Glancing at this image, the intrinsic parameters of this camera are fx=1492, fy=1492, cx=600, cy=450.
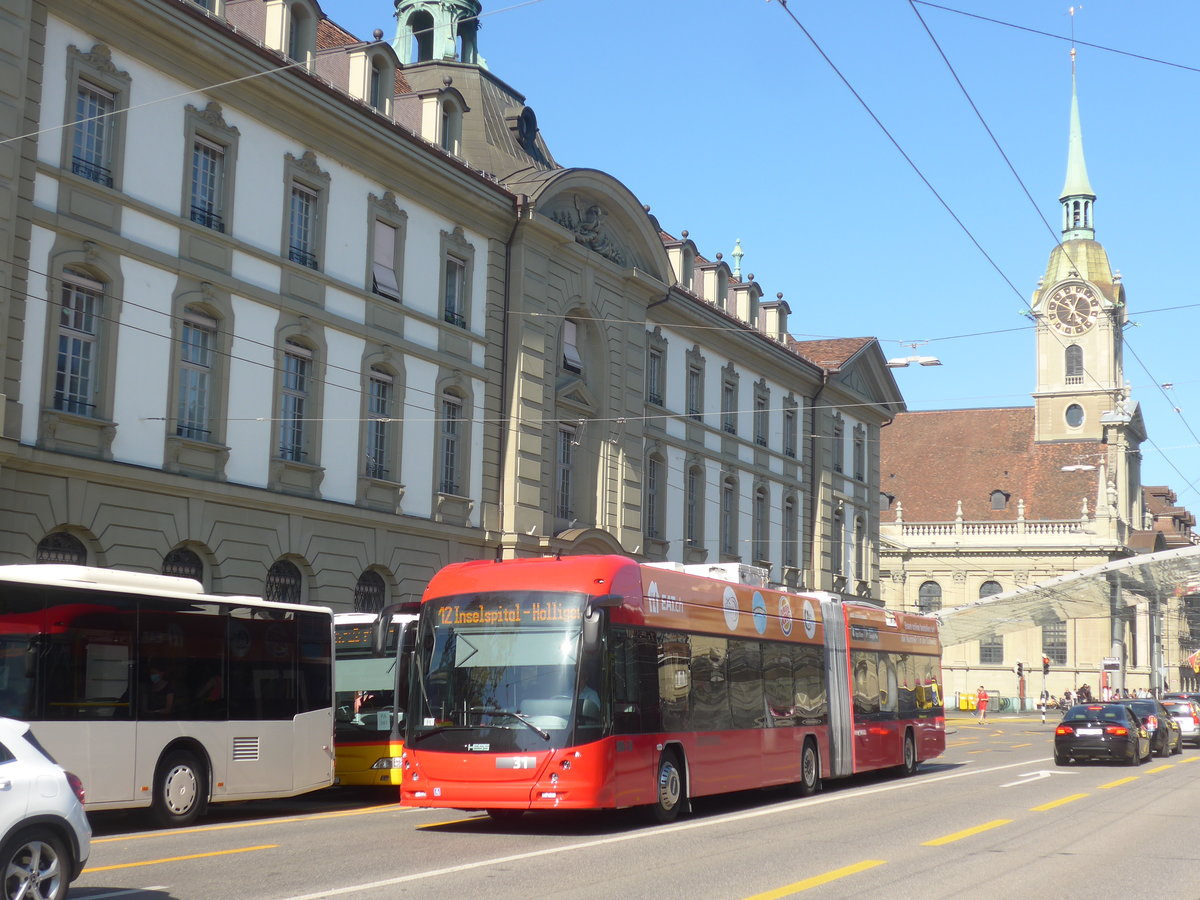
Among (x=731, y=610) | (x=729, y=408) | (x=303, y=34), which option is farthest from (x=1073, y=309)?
(x=731, y=610)

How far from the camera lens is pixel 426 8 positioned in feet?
125

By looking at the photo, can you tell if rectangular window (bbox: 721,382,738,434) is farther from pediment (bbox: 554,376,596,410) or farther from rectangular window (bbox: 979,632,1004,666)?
rectangular window (bbox: 979,632,1004,666)

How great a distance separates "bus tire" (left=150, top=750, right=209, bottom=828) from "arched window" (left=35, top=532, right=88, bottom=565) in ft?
19.1

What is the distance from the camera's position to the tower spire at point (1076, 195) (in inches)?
4363

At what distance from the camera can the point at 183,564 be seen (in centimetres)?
2444

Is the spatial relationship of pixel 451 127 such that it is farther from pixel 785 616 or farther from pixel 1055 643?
pixel 1055 643

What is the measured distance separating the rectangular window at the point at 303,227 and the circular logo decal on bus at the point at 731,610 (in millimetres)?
11278

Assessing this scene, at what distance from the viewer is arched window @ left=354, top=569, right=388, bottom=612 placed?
94.4 feet

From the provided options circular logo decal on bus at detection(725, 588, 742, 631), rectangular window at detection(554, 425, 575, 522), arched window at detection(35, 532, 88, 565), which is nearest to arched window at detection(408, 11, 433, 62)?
rectangular window at detection(554, 425, 575, 522)

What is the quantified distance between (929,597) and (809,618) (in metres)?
80.0

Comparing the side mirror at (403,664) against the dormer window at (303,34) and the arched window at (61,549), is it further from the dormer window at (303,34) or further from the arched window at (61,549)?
the dormer window at (303,34)

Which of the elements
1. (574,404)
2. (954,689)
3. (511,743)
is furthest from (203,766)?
(954,689)

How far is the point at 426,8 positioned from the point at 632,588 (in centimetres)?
2516

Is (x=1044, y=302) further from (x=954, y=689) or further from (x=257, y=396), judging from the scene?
(x=257, y=396)
